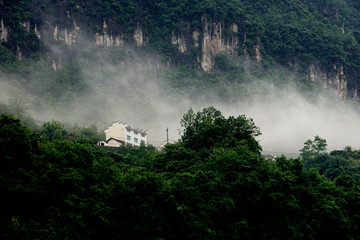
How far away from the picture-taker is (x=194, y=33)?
144000 millimetres

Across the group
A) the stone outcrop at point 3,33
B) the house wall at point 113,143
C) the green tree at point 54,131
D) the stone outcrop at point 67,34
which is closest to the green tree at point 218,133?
the green tree at point 54,131

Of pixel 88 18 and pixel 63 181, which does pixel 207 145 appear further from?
pixel 88 18

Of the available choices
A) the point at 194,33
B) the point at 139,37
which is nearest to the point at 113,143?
the point at 139,37

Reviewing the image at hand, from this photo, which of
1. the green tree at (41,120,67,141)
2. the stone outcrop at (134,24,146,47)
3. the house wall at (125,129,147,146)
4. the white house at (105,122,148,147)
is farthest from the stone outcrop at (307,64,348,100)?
the green tree at (41,120,67,141)

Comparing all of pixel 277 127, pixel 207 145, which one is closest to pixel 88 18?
pixel 277 127

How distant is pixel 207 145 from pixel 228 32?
336 feet

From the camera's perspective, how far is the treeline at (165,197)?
1151 inches

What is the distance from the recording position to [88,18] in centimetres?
13588

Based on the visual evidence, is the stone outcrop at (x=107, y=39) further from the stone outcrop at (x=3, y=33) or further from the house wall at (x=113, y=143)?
Result: the house wall at (x=113, y=143)

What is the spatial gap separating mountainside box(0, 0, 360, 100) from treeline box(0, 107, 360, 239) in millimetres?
88424

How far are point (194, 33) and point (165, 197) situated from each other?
11390 centimetres

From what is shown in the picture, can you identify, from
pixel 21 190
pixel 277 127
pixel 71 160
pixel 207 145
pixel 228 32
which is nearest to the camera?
pixel 21 190

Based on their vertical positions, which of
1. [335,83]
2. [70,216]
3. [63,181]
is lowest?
[70,216]

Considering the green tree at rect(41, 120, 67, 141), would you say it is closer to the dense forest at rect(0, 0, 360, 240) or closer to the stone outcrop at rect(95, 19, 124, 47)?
the dense forest at rect(0, 0, 360, 240)
